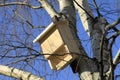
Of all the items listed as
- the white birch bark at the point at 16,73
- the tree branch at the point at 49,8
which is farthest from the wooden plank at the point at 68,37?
the white birch bark at the point at 16,73

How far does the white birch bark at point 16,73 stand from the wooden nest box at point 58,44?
19 centimetres

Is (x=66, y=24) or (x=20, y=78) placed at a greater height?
(x=66, y=24)

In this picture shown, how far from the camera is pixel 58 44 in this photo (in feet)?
9.34

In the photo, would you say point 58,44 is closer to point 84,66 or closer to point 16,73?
point 84,66

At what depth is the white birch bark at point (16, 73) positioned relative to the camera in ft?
9.01

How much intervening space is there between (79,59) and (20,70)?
457mm

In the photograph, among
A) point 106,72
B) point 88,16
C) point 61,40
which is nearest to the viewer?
point 106,72

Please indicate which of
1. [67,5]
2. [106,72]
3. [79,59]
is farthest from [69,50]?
[67,5]

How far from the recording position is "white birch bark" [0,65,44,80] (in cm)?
275

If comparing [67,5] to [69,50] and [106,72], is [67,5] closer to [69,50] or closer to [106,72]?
[69,50]

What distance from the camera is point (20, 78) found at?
2799mm

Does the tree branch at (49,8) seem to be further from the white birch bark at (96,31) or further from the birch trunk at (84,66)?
the white birch bark at (96,31)

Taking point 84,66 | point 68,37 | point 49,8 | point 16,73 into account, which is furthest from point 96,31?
point 16,73

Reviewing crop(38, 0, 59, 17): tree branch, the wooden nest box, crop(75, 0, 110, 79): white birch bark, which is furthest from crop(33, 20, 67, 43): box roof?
crop(75, 0, 110, 79): white birch bark
